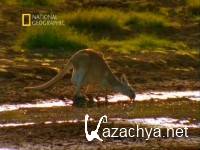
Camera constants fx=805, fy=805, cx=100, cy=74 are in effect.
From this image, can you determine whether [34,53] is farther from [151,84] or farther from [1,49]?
[151,84]

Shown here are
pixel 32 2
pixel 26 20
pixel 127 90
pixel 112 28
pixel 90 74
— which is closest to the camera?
pixel 90 74

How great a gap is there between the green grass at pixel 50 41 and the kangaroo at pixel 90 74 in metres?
4.63

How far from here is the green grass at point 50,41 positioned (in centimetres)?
2072

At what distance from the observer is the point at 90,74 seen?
1573 cm

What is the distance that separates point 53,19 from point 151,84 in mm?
5744

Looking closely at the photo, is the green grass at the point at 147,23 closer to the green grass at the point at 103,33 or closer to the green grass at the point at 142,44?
the green grass at the point at 103,33

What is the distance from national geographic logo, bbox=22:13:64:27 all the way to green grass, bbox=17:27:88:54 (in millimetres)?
744

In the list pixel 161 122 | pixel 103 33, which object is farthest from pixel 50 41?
pixel 161 122

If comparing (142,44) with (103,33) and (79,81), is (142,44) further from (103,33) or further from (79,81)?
(79,81)

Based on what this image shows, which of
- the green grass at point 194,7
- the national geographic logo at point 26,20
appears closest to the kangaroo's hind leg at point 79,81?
the national geographic logo at point 26,20

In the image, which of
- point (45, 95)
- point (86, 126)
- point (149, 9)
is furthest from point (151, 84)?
point (149, 9)

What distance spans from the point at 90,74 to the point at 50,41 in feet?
17.6

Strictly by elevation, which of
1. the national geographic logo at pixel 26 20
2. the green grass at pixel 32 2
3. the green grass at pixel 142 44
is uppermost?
the green grass at pixel 32 2

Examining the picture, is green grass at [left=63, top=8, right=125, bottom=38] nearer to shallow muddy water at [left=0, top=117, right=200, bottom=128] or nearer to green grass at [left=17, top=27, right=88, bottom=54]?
green grass at [left=17, top=27, right=88, bottom=54]
